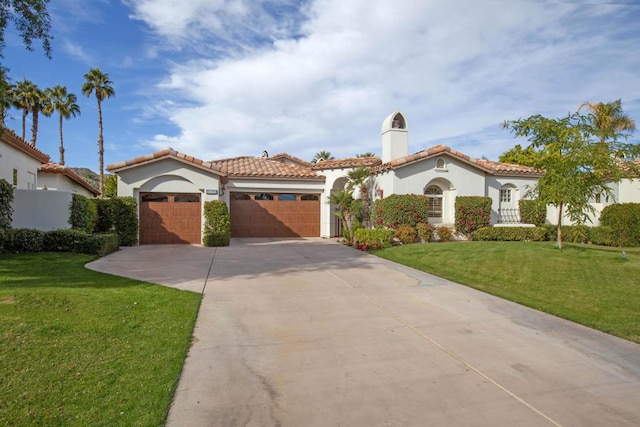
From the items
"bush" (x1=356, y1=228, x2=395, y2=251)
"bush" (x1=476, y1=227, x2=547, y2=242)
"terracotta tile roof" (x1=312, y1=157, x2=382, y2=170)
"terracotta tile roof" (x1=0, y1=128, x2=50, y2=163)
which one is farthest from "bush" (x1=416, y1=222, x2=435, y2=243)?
"terracotta tile roof" (x1=0, y1=128, x2=50, y2=163)

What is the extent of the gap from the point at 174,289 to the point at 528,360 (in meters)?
6.36

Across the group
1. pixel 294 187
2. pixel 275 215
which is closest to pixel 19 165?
pixel 275 215

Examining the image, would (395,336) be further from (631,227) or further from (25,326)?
(631,227)

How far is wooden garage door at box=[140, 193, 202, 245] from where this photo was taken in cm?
1741

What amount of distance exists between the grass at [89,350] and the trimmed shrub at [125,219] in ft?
28.2

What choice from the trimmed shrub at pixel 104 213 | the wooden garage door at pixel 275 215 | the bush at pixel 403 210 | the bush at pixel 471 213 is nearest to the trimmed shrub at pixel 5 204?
the trimmed shrub at pixel 104 213

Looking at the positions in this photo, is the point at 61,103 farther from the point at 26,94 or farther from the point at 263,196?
the point at 263,196

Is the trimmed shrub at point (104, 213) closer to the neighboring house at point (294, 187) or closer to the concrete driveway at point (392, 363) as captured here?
the neighboring house at point (294, 187)

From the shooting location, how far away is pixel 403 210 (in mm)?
16844

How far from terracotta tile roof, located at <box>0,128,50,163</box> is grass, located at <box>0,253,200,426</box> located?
7.99 meters

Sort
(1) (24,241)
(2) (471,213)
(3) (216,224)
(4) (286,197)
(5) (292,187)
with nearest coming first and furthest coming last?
1. (1) (24,241)
2. (3) (216,224)
3. (2) (471,213)
4. (5) (292,187)
5. (4) (286,197)

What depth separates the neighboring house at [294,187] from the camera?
17.4m

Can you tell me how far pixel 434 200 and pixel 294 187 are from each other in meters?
7.36

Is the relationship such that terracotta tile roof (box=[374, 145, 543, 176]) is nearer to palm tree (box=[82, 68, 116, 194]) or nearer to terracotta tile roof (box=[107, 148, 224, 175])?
terracotta tile roof (box=[107, 148, 224, 175])
